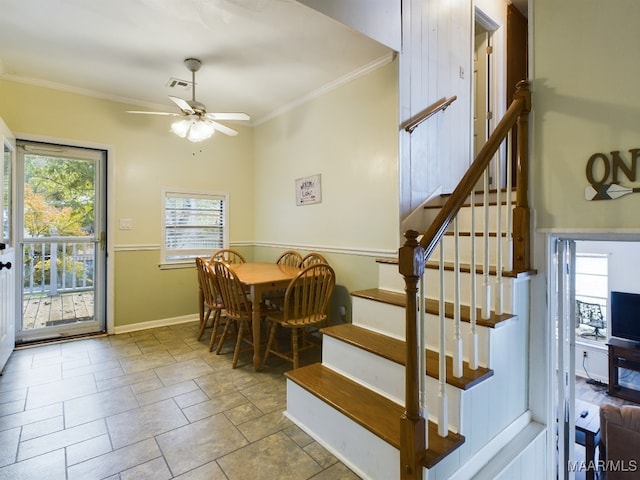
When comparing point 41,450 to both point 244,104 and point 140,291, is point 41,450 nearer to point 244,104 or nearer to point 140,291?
point 140,291

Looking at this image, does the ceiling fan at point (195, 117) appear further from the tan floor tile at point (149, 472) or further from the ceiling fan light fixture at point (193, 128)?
the tan floor tile at point (149, 472)

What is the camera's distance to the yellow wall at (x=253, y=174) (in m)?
3.11

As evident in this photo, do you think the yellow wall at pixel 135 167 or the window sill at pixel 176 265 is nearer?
the yellow wall at pixel 135 167

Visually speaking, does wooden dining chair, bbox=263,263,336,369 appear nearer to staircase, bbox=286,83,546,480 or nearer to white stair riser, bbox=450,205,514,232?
staircase, bbox=286,83,546,480

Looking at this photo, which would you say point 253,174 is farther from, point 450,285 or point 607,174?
point 607,174

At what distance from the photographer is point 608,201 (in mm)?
1719

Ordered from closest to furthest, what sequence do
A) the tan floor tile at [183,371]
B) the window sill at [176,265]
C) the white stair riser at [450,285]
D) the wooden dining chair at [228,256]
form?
Answer: the white stair riser at [450,285] < the tan floor tile at [183,371] < the window sill at [176,265] < the wooden dining chair at [228,256]

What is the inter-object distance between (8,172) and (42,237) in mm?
793

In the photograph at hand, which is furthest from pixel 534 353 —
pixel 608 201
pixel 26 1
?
pixel 26 1

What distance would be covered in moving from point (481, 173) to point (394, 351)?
105 centimetres

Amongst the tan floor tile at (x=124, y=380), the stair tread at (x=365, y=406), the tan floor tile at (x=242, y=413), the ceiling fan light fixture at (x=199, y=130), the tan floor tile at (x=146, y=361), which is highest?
the ceiling fan light fixture at (x=199, y=130)

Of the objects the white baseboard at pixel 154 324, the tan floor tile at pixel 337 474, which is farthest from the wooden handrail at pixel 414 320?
the white baseboard at pixel 154 324

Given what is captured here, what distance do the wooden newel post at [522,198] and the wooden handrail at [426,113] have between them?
995mm

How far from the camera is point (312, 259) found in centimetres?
373
